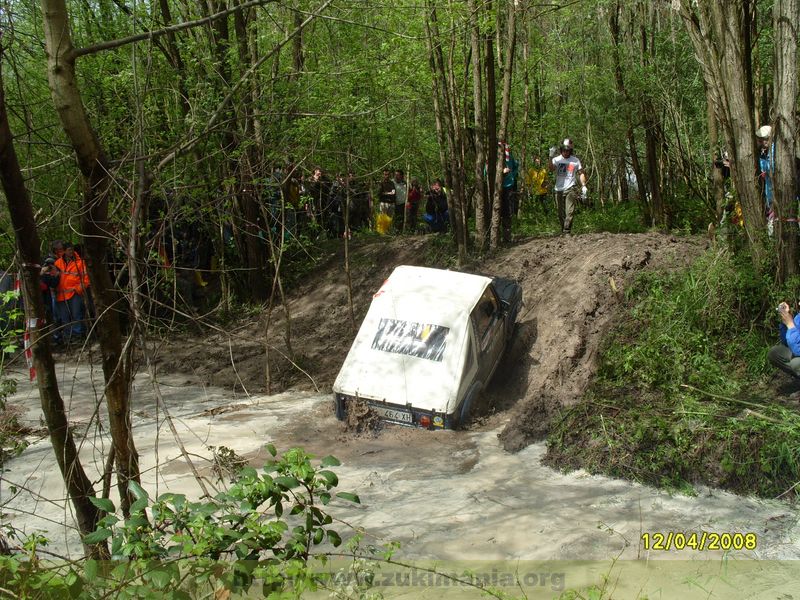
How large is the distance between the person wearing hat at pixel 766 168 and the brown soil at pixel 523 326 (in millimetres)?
1521

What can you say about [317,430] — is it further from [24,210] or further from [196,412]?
[24,210]

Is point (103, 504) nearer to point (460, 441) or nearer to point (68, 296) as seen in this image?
point (460, 441)

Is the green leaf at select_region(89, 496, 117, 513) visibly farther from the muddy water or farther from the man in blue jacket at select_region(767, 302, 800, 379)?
the man in blue jacket at select_region(767, 302, 800, 379)

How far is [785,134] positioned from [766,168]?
1172 mm

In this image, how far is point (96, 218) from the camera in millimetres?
4129

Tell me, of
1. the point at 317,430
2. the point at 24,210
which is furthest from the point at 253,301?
the point at 24,210

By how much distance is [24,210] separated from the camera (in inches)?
179

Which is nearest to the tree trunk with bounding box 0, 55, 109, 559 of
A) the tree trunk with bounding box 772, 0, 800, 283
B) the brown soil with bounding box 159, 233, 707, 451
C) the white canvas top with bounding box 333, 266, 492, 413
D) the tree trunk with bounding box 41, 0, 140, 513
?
the tree trunk with bounding box 41, 0, 140, 513

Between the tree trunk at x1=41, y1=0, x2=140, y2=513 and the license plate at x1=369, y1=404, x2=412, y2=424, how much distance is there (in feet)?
17.0

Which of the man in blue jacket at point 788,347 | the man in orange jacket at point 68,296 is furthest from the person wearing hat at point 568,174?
the man in orange jacket at point 68,296

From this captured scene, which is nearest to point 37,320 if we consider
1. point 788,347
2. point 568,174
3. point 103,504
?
point 103,504
